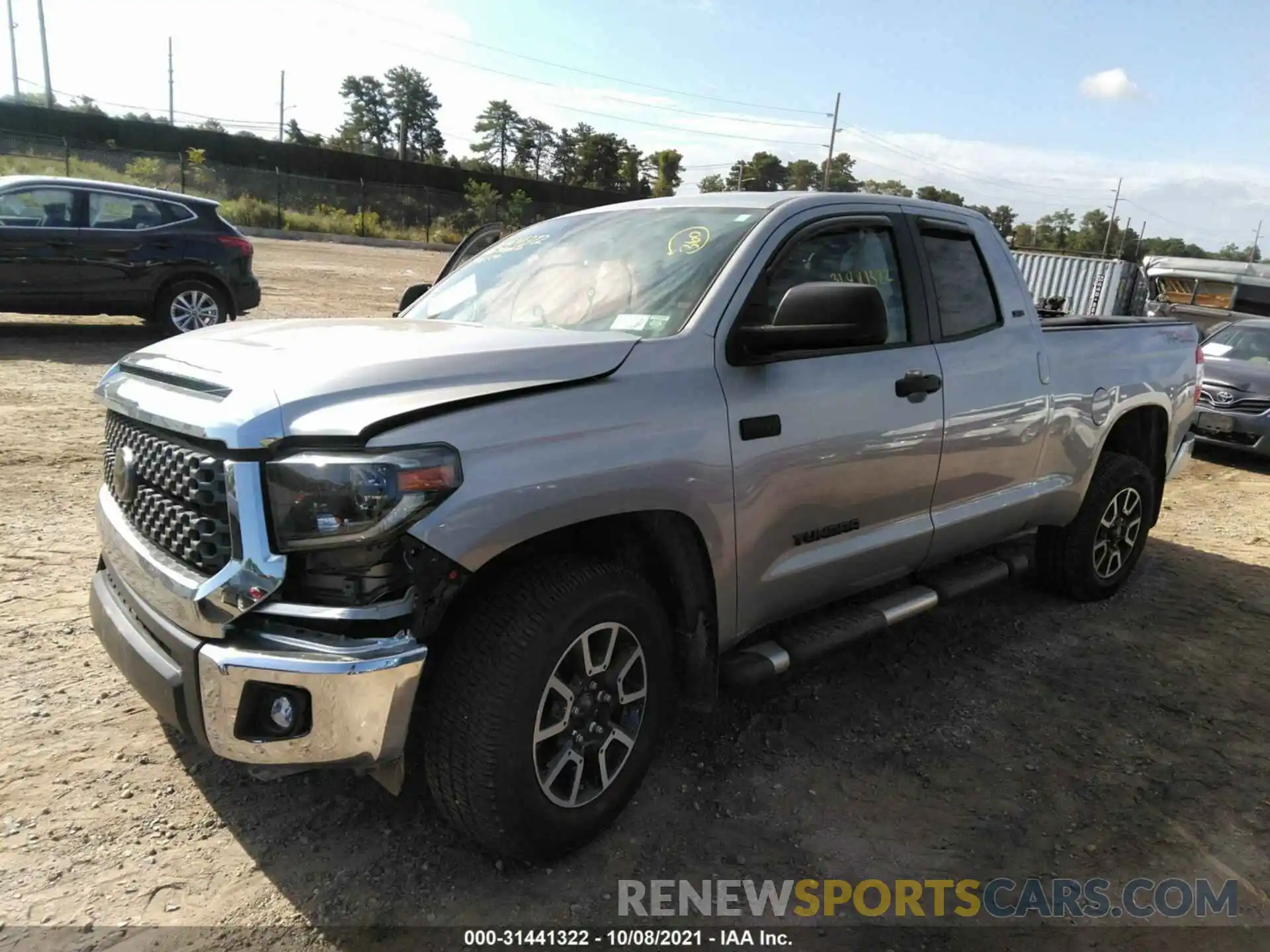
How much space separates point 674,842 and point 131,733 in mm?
1898

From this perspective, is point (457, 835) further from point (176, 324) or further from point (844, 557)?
point (176, 324)

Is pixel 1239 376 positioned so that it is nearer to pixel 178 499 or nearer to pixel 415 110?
pixel 178 499

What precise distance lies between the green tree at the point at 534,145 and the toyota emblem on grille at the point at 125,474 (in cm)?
7400

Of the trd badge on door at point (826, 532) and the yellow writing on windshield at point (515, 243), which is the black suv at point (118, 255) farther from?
the trd badge on door at point (826, 532)

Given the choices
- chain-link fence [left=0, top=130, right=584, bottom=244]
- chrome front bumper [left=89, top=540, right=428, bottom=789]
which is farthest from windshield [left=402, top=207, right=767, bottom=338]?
chain-link fence [left=0, top=130, right=584, bottom=244]

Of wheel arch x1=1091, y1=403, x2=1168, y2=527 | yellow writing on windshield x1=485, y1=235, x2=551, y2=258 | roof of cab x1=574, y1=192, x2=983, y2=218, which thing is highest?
roof of cab x1=574, y1=192, x2=983, y2=218

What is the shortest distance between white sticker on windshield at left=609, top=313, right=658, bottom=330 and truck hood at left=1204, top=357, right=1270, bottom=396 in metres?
9.07

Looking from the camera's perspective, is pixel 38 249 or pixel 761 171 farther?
pixel 761 171

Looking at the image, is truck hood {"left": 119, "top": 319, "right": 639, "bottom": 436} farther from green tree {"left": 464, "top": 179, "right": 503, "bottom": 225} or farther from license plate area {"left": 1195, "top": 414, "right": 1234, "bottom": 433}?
green tree {"left": 464, "top": 179, "right": 503, "bottom": 225}

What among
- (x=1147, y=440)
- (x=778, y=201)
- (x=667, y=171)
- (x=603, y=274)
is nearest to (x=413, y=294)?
(x=603, y=274)

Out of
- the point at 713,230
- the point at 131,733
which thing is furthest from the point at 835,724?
the point at 131,733

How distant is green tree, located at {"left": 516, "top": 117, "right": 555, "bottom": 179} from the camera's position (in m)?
73.6

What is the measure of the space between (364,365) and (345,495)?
423 millimetres

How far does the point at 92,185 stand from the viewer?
31.7ft
